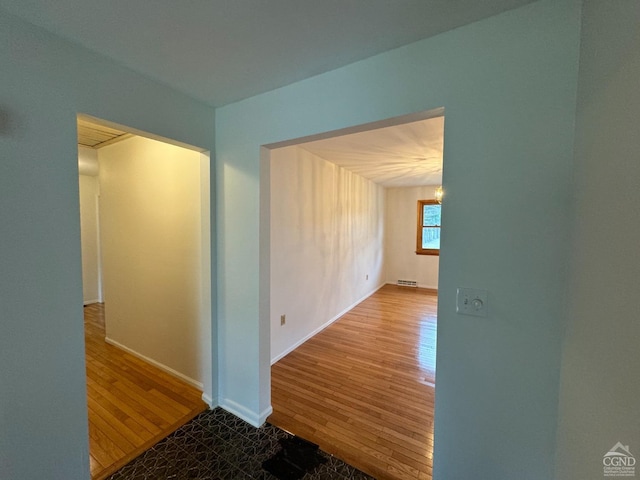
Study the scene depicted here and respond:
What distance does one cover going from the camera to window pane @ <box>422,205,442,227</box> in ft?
21.2

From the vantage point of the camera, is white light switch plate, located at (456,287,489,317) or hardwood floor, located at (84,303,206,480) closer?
white light switch plate, located at (456,287,489,317)

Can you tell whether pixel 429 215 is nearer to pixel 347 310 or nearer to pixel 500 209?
pixel 347 310

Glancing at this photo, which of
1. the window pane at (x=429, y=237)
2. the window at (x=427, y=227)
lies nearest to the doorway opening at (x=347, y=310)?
the window at (x=427, y=227)

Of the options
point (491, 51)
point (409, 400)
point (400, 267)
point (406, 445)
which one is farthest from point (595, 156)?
point (400, 267)

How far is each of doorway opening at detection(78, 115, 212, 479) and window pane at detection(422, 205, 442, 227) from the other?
19.0 feet

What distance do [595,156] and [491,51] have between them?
0.64m

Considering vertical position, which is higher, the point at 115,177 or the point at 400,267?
the point at 115,177

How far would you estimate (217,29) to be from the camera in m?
1.17

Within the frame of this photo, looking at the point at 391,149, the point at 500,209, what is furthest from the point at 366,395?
the point at 391,149

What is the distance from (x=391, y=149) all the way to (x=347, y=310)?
291 cm

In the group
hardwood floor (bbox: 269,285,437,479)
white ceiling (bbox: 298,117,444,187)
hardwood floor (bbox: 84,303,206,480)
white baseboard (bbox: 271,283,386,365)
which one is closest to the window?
white ceiling (bbox: 298,117,444,187)

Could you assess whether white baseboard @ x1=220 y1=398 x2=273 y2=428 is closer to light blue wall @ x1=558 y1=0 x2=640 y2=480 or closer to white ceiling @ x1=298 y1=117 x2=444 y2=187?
light blue wall @ x1=558 y1=0 x2=640 y2=480

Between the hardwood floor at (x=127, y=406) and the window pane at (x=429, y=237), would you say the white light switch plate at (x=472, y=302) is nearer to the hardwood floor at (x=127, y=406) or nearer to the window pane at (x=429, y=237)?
the hardwood floor at (x=127, y=406)

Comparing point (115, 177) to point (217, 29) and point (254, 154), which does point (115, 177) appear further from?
point (217, 29)
